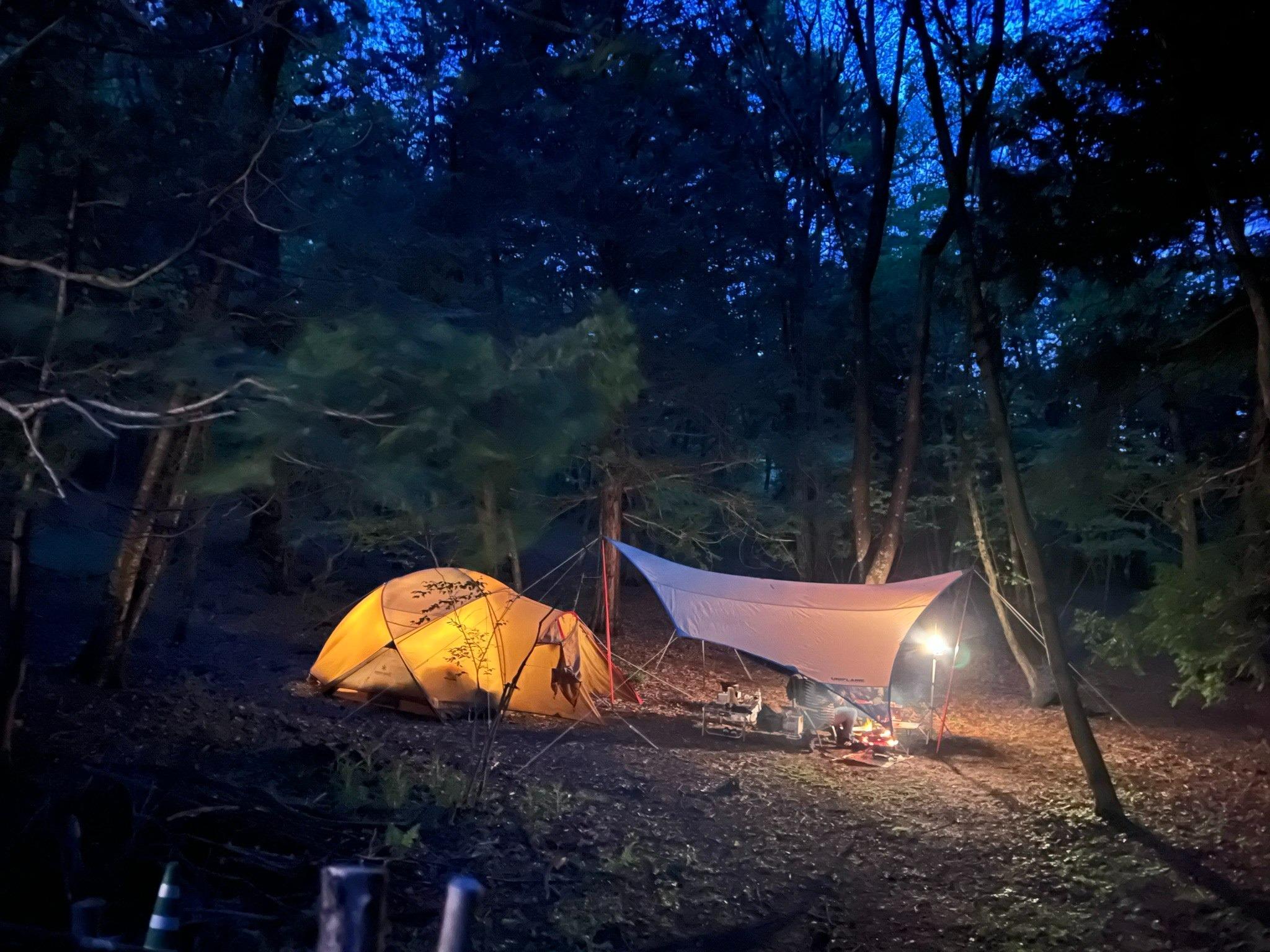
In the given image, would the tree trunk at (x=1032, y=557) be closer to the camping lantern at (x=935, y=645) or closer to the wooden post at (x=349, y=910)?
the camping lantern at (x=935, y=645)

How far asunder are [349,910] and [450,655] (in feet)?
22.9

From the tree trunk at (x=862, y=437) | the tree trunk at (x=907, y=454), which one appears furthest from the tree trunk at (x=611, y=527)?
the tree trunk at (x=907, y=454)

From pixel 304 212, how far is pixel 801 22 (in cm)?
878

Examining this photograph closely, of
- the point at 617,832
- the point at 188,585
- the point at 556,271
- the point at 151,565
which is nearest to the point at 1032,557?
the point at 617,832

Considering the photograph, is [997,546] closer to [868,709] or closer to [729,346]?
[729,346]

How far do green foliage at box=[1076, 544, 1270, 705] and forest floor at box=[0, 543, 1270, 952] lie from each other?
958 millimetres

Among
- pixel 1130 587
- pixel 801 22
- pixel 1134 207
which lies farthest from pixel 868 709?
pixel 1130 587

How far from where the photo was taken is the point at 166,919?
2336 millimetres

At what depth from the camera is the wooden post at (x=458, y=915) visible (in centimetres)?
205

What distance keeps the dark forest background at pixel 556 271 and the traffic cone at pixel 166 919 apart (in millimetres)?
2529

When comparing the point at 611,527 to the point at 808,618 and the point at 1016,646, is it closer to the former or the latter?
the point at 808,618

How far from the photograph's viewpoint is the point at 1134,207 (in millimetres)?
6746

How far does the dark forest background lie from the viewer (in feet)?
19.5

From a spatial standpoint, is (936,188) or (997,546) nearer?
(997,546)
